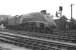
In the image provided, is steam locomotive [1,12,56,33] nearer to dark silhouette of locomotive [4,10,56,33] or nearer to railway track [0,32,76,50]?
dark silhouette of locomotive [4,10,56,33]

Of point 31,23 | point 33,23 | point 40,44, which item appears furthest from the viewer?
point 31,23

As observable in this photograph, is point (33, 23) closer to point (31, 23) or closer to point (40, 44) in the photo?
point (31, 23)

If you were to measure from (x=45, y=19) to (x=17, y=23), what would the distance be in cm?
394

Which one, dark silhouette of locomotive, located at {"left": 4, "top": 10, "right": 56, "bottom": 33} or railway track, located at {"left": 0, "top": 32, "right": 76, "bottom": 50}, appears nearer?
railway track, located at {"left": 0, "top": 32, "right": 76, "bottom": 50}

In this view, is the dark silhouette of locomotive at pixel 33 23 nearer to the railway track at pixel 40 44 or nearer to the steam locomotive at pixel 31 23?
the steam locomotive at pixel 31 23

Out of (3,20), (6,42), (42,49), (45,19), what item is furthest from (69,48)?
(3,20)

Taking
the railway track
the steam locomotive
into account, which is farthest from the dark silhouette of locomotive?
the railway track

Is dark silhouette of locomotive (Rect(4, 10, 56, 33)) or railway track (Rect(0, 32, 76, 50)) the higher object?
dark silhouette of locomotive (Rect(4, 10, 56, 33))

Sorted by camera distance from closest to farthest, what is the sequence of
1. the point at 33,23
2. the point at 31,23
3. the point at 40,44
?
the point at 40,44 → the point at 33,23 → the point at 31,23

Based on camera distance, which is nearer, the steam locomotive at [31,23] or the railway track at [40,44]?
the railway track at [40,44]

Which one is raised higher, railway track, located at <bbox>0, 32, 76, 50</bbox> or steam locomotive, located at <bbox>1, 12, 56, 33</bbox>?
steam locomotive, located at <bbox>1, 12, 56, 33</bbox>

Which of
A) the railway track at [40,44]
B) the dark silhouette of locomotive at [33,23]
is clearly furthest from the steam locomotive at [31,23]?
the railway track at [40,44]

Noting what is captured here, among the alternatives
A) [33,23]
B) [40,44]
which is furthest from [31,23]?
[40,44]

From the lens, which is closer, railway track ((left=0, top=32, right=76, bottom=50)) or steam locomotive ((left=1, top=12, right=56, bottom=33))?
railway track ((left=0, top=32, right=76, bottom=50))
